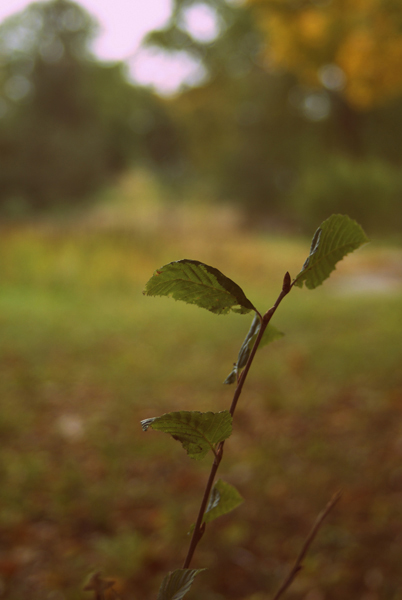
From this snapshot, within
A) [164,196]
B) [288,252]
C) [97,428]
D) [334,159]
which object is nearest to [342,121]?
[334,159]

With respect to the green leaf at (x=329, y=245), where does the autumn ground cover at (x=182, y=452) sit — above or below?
above

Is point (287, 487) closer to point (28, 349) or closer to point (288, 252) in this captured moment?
point (28, 349)

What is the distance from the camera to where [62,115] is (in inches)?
542

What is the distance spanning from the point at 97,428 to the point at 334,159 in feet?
14.1

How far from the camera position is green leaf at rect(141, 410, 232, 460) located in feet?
1.00

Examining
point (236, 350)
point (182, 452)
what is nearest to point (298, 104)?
point (236, 350)

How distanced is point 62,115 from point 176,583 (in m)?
14.9

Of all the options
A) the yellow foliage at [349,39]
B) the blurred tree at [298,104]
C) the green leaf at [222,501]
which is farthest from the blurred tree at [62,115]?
the green leaf at [222,501]

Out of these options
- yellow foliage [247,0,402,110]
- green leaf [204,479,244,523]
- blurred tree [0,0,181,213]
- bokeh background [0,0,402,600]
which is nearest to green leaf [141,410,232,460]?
green leaf [204,479,244,523]

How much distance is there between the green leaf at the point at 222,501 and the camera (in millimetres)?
356

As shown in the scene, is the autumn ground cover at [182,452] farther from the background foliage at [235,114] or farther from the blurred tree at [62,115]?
the blurred tree at [62,115]

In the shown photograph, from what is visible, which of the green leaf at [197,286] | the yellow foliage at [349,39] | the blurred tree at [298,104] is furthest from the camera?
the blurred tree at [298,104]

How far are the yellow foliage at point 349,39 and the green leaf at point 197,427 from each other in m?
3.76

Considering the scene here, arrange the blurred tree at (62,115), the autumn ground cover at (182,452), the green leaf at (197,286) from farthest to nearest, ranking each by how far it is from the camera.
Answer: the blurred tree at (62,115), the autumn ground cover at (182,452), the green leaf at (197,286)
